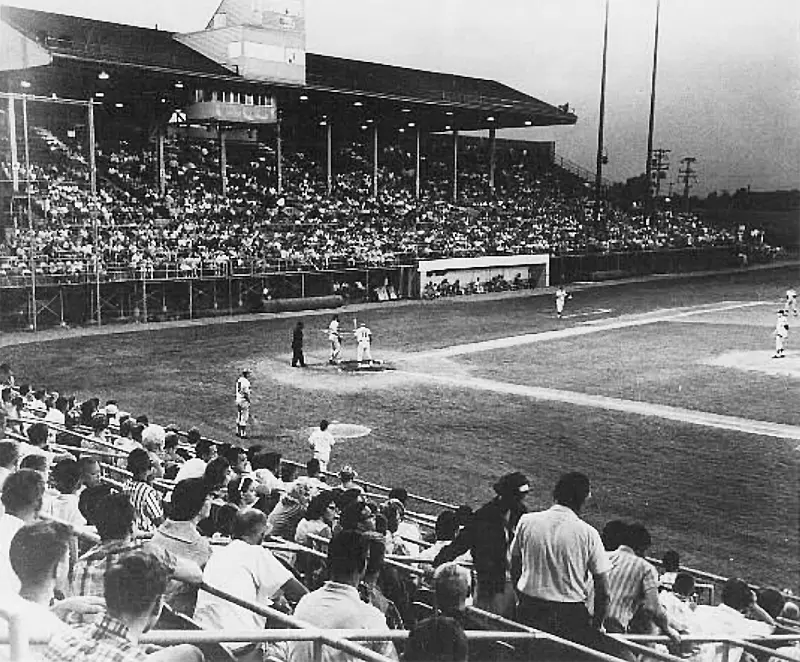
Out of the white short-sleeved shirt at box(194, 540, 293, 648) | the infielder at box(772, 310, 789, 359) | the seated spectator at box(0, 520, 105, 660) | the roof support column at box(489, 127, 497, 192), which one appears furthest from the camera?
the roof support column at box(489, 127, 497, 192)

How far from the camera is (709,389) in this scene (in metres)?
22.0

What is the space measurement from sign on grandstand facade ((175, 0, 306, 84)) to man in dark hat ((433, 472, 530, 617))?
117ft

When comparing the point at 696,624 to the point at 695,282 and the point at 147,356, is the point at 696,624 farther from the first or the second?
the point at 695,282

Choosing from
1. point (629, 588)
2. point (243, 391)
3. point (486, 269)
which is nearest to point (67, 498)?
point (629, 588)

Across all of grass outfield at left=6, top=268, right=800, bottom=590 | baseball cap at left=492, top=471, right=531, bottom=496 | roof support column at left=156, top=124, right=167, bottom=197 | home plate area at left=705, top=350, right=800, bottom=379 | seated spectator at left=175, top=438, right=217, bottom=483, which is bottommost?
grass outfield at left=6, top=268, right=800, bottom=590

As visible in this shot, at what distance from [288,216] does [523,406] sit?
24.2 m

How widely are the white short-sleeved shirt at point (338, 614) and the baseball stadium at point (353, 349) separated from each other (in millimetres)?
19

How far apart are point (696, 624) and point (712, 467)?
9.93 metres

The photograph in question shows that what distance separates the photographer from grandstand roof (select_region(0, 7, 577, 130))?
34906 millimetres

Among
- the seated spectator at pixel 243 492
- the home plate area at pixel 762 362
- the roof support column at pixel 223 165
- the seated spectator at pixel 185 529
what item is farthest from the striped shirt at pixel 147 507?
the roof support column at pixel 223 165

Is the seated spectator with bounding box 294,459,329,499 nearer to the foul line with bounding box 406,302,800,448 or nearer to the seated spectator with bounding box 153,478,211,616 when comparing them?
the seated spectator with bounding box 153,478,211,616

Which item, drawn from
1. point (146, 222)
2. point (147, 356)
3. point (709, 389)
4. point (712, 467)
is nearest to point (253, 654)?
point (712, 467)

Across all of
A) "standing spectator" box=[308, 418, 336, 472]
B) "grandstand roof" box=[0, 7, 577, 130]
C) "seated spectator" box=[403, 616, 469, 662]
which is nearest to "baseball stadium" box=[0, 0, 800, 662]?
"seated spectator" box=[403, 616, 469, 662]

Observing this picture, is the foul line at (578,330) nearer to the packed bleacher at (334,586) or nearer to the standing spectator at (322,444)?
the standing spectator at (322,444)
